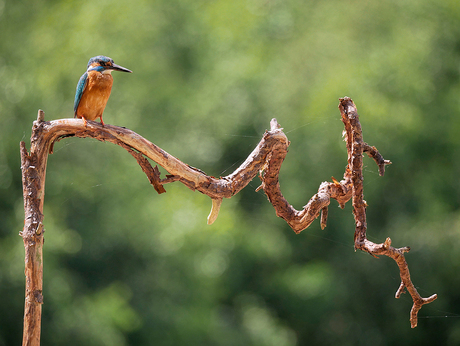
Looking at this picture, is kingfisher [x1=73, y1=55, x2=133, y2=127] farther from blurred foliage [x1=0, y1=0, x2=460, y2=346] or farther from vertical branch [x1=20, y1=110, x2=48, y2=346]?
blurred foliage [x1=0, y1=0, x2=460, y2=346]

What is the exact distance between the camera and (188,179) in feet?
4.92

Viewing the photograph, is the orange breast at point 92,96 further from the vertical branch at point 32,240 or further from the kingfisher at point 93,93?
the vertical branch at point 32,240

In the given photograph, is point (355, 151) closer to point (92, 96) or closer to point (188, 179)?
point (188, 179)

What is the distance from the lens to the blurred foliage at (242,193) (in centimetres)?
489

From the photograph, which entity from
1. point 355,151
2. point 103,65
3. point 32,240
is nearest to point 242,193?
point 355,151

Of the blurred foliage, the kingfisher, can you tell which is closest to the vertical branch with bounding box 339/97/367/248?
the kingfisher

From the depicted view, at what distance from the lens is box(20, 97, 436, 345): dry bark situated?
49.4 inches

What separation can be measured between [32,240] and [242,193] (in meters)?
4.79

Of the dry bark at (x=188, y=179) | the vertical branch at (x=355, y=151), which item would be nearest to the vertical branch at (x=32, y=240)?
the dry bark at (x=188, y=179)

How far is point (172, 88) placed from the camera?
6121mm

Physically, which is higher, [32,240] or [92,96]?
[92,96]

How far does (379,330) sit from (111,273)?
3.20 meters

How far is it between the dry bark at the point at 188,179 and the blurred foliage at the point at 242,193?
3.24 meters

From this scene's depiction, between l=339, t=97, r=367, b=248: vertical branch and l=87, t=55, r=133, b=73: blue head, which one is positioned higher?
l=87, t=55, r=133, b=73: blue head
